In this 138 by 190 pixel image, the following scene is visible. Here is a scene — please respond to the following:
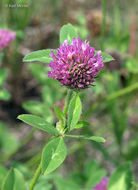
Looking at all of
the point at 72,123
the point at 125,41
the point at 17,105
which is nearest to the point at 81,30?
the point at 125,41

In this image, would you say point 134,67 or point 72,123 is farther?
point 134,67

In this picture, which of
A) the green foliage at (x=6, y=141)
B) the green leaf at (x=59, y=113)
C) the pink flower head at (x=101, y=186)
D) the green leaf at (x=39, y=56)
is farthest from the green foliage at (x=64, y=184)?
the green leaf at (x=39, y=56)

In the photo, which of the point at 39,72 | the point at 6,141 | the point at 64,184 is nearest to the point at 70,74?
the point at 64,184

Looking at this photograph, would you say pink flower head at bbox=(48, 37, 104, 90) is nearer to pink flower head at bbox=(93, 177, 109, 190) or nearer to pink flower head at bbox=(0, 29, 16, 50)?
pink flower head at bbox=(0, 29, 16, 50)

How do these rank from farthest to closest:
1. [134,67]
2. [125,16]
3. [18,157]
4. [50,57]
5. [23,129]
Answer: [125,16] < [23,129] < [18,157] < [134,67] < [50,57]

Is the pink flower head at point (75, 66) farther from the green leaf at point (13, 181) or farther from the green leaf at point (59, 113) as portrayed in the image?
the green leaf at point (13, 181)

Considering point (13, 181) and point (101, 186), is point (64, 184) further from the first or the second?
point (13, 181)

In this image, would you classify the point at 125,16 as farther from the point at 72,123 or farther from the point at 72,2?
the point at 72,123
